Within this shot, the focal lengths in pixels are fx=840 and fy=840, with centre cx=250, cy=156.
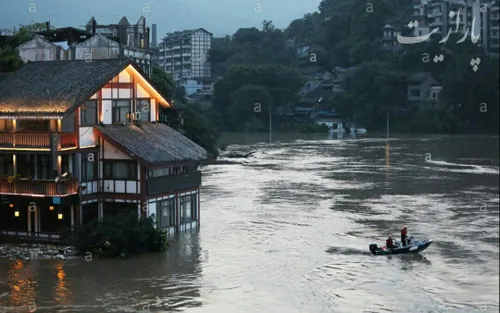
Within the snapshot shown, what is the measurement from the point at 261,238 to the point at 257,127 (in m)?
70.2

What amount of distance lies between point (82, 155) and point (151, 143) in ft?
7.95

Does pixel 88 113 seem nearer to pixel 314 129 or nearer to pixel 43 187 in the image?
pixel 43 187

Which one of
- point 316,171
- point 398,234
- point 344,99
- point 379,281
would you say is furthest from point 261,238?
point 344,99

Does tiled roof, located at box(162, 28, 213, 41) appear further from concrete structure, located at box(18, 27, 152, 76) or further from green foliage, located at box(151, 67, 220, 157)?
concrete structure, located at box(18, 27, 152, 76)

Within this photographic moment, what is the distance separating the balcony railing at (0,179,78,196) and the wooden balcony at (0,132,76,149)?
1.14 m

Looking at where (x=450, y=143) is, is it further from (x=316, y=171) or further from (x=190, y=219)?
(x=190, y=219)

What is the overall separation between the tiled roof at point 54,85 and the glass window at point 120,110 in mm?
1233

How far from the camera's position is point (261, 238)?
29031 millimetres

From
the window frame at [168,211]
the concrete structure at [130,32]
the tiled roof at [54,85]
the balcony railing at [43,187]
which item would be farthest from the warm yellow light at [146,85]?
the concrete structure at [130,32]

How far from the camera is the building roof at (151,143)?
2708 cm

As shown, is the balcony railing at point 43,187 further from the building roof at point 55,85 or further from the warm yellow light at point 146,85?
the warm yellow light at point 146,85

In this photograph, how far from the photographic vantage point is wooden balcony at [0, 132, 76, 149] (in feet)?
86.3

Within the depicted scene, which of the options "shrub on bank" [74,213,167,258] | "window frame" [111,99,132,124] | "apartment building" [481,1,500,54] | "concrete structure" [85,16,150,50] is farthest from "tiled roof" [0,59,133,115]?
"concrete structure" [85,16,150,50]

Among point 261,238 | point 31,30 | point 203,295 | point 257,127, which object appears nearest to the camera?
point 203,295
